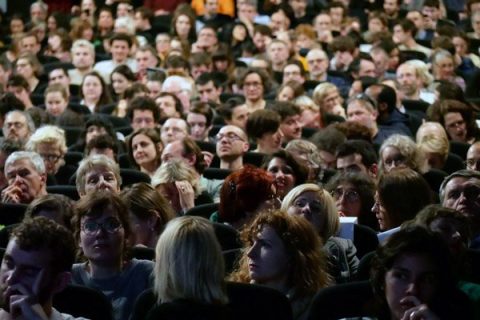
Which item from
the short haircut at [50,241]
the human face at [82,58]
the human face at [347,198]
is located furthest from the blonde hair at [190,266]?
the human face at [82,58]

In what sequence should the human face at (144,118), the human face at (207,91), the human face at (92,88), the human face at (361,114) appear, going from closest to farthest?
the human face at (361,114) → the human face at (144,118) → the human face at (92,88) → the human face at (207,91)

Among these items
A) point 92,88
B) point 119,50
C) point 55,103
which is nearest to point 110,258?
point 55,103

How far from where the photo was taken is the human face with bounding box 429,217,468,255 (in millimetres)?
5809

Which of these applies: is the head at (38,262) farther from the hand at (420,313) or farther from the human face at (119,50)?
the human face at (119,50)

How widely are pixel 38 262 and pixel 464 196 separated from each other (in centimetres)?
259

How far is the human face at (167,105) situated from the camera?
42.3ft

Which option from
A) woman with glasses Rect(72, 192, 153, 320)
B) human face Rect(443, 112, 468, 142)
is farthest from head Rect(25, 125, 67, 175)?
woman with glasses Rect(72, 192, 153, 320)

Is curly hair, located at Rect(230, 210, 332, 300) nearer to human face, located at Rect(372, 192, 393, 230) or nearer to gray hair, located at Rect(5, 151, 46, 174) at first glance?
human face, located at Rect(372, 192, 393, 230)

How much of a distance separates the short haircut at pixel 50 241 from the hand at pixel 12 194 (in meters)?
3.65

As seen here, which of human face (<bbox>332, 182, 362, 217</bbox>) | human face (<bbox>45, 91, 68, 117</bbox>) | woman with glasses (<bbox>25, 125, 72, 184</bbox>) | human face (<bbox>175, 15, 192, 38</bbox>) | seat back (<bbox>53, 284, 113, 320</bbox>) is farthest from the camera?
human face (<bbox>175, 15, 192, 38</bbox>)

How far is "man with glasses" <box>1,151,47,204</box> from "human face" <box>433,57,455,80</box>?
7063mm

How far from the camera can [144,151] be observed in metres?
10.5

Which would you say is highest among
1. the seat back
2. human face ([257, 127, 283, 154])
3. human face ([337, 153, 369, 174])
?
the seat back

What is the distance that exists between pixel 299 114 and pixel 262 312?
261 inches
